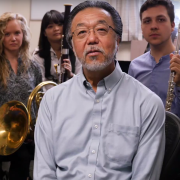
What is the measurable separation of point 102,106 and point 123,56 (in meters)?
3.16

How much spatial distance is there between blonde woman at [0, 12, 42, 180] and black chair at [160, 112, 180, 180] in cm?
124

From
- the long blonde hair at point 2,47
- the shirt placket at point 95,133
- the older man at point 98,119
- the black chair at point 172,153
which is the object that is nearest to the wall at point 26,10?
the long blonde hair at point 2,47

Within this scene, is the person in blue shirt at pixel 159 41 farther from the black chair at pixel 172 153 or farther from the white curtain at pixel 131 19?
the white curtain at pixel 131 19

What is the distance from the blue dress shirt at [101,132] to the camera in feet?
3.75

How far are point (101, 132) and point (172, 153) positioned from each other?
11.0 inches

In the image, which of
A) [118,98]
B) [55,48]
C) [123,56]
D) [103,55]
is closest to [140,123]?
[118,98]

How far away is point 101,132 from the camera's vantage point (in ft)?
3.90

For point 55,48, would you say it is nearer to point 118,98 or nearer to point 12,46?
point 12,46

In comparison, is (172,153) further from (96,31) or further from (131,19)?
(131,19)

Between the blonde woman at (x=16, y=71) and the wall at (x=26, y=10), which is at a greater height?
the wall at (x=26, y=10)

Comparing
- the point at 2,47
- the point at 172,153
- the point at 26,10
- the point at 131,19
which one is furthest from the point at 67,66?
the point at 26,10

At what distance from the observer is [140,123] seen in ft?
3.84

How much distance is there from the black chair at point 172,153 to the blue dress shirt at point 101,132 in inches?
1.7

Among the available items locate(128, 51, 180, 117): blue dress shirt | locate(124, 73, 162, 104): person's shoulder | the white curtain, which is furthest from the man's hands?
the white curtain
